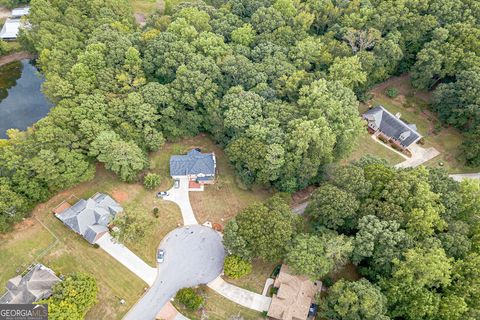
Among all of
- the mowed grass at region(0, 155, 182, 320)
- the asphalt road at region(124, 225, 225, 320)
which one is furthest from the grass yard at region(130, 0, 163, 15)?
the asphalt road at region(124, 225, 225, 320)

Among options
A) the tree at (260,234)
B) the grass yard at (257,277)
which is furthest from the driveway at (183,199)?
the grass yard at (257,277)

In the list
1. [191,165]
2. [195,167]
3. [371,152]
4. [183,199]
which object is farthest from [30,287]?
[371,152]

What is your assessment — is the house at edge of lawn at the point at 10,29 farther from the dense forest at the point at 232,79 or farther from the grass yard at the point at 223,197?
the grass yard at the point at 223,197

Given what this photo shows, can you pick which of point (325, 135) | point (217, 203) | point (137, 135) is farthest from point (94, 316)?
point (325, 135)

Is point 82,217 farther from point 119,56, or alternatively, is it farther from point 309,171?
point 309,171

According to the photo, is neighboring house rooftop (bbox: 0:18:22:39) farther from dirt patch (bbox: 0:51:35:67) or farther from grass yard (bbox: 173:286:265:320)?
grass yard (bbox: 173:286:265:320)
